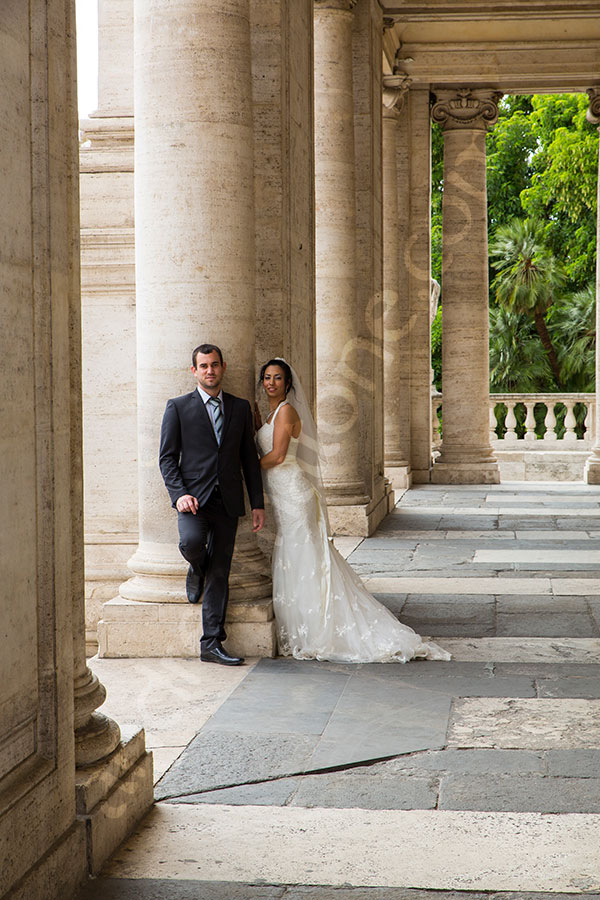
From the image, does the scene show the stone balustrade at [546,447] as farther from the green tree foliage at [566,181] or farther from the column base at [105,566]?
the column base at [105,566]

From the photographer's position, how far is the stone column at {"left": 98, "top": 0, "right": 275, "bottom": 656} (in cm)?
917

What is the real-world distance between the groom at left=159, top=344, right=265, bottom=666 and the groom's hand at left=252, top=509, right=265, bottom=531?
329mm

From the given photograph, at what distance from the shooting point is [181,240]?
9203mm

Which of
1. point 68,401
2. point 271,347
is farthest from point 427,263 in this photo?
point 68,401

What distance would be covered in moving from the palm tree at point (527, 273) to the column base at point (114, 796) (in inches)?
2059

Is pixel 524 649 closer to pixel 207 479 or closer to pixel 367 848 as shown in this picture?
pixel 207 479

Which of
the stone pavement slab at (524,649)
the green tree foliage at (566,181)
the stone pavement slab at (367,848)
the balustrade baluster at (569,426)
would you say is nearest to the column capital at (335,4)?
the stone pavement slab at (524,649)

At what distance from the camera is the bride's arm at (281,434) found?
31.6 feet

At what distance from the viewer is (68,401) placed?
502 centimetres

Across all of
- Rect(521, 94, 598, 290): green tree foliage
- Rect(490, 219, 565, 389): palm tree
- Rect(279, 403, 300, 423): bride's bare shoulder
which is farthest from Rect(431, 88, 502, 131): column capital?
Rect(490, 219, 565, 389): palm tree

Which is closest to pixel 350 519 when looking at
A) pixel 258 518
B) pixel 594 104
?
pixel 258 518

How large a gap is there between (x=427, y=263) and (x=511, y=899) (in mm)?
20817

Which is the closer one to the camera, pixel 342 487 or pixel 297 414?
pixel 297 414

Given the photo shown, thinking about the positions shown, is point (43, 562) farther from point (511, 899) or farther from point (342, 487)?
point (342, 487)
